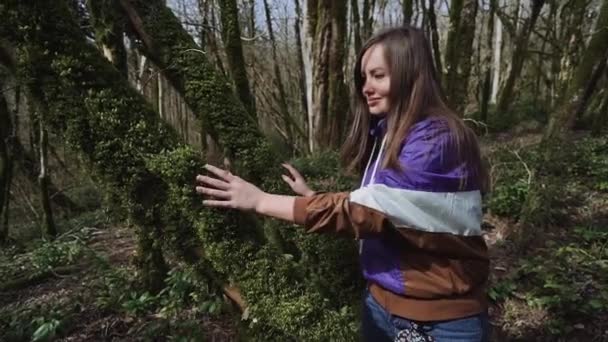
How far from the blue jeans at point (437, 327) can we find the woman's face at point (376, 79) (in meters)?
0.85

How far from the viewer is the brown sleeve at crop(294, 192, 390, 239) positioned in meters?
1.33

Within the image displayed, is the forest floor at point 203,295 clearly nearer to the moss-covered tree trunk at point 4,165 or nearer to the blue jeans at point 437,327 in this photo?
the blue jeans at point 437,327

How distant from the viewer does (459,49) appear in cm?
→ 833

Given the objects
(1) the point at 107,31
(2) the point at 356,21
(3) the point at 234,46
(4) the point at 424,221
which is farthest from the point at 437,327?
(2) the point at 356,21

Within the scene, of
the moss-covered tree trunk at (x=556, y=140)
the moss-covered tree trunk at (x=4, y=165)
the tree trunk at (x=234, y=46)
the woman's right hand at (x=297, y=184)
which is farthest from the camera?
the moss-covered tree trunk at (x=4, y=165)

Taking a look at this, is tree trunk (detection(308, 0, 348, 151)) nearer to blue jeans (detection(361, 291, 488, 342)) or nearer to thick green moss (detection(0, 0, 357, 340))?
thick green moss (detection(0, 0, 357, 340))

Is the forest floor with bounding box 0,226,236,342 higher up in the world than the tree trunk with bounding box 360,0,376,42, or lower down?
lower down

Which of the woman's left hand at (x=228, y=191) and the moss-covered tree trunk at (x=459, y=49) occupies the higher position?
the moss-covered tree trunk at (x=459, y=49)

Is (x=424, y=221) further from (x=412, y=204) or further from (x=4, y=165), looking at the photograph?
(x=4, y=165)

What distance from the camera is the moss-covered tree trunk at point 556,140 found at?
4180 mm

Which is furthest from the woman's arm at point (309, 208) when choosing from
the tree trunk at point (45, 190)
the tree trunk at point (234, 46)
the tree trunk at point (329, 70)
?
the tree trunk at point (329, 70)

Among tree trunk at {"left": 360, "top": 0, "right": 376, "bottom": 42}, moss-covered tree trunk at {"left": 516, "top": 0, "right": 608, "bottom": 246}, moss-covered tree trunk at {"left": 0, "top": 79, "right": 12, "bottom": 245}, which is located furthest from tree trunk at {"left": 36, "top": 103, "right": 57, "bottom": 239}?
tree trunk at {"left": 360, "top": 0, "right": 376, "bottom": 42}

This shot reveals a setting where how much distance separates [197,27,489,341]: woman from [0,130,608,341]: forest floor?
1683 millimetres

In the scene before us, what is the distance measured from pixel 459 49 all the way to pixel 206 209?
317 inches
